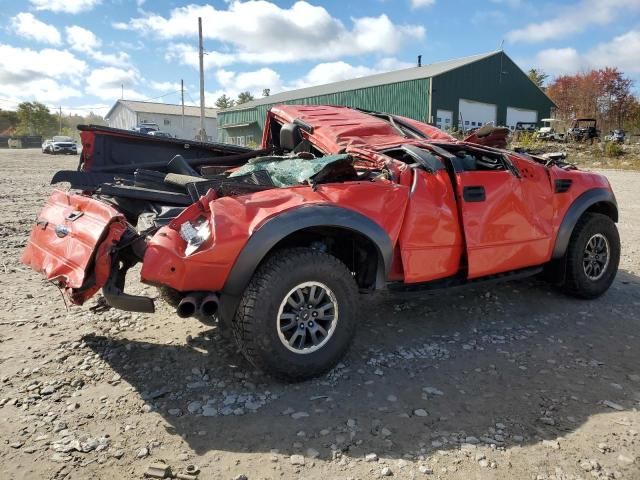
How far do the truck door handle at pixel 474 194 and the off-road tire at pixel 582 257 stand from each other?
1.44 metres

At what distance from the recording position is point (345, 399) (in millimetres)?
2951

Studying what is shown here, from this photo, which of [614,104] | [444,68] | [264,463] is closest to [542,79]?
[614,104]

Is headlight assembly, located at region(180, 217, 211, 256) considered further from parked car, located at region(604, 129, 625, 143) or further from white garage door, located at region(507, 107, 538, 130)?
white garage door, located at region(507, 107, 538, 130)

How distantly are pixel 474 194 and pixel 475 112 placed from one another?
1181 inches

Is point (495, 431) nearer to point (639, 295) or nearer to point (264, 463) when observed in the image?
point (264, 463)

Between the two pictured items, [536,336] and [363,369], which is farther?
[536,336]

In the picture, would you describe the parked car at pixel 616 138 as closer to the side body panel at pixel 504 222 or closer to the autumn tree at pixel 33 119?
the side body panel at pixel 504 222

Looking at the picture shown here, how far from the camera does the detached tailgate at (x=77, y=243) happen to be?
2896 mm

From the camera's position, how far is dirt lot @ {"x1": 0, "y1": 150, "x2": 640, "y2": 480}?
239 cm

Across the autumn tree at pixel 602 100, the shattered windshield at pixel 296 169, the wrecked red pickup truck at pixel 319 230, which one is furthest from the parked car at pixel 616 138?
the shattered windshield at pixel 296 169

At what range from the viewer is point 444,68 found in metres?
30.3

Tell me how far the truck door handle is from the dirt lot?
1124mm

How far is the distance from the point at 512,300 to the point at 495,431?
2.33 m

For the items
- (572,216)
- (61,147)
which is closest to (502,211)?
(572,216)
